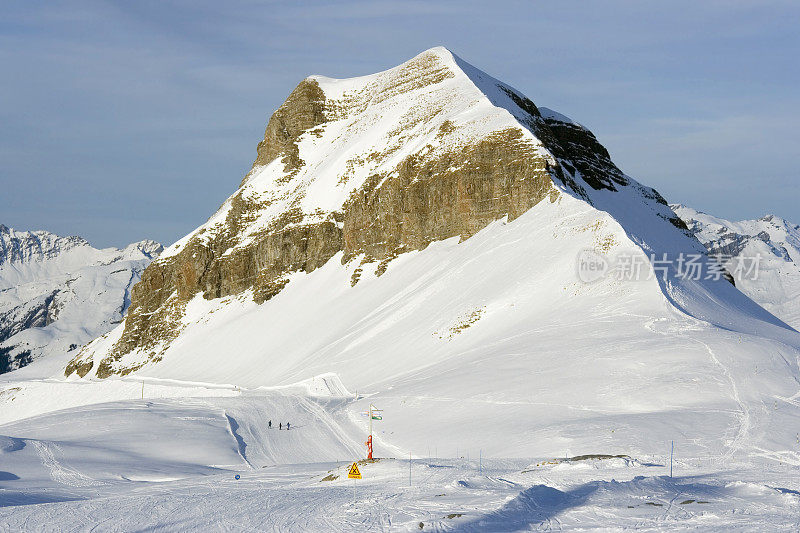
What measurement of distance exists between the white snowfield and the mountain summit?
1.12 feet

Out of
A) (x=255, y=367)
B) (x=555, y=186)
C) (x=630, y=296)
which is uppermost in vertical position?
(x=555, y=186)

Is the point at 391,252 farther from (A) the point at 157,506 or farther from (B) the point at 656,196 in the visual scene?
(A) the point at 157,506

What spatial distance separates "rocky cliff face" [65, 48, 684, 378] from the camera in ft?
337

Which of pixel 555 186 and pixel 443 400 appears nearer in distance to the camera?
pixel 443 400

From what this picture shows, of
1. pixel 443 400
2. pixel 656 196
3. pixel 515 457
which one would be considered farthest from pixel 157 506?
pixel 656 196

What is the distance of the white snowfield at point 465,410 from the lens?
92.2 feet

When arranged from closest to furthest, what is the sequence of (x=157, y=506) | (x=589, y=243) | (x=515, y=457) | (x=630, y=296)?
(x=157, y=506) → (x=515, y=457) → (x=630, y=296) → (x=589, y=243)

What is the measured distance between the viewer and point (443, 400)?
57500 mm

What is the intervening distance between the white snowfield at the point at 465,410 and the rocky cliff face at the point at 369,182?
341cm

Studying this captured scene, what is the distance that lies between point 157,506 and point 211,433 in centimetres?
2524

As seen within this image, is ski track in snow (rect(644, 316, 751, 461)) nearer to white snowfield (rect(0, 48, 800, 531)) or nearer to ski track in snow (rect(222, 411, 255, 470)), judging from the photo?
white snowfield (rect(0, 48, 800, 531))

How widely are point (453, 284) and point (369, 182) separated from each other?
3117cm

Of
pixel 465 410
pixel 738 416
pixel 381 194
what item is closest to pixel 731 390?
pixel 738 416

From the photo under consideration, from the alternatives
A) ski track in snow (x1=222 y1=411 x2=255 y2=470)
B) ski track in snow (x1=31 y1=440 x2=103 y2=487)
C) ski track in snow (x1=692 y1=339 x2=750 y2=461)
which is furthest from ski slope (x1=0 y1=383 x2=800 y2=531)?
ski track in snow (x1=692 y1=339 x2=750 y2=461)
